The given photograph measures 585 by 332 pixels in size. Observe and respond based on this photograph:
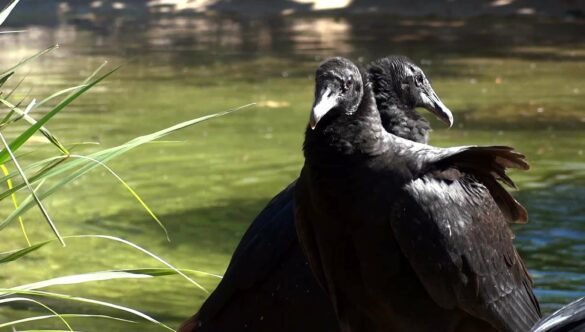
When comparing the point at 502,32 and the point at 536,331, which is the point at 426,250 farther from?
the point at 502,32

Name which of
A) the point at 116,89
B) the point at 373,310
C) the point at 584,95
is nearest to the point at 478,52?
the point at 584,95

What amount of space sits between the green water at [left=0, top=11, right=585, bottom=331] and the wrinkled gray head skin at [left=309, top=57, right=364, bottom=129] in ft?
5.00

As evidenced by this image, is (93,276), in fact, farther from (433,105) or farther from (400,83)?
(433,105)

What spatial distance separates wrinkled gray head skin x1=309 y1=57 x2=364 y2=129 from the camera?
378cm

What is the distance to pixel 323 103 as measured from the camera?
12.2 ft

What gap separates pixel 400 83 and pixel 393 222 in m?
0.73

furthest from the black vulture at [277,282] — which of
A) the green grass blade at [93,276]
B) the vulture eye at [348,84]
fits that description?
the green grass blade at [93,276]

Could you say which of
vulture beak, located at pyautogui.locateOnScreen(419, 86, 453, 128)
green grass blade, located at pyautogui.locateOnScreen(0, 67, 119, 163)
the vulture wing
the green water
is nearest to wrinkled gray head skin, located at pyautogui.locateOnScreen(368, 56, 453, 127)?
vulture beak, located at pyautogui.locateOnScreen(419, 86, 453, 128)

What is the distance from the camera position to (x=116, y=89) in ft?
42.3

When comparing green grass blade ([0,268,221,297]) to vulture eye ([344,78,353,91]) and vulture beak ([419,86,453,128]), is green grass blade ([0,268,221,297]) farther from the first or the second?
vulture beak ([419,86,453,128])

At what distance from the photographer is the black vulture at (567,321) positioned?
2639 mm

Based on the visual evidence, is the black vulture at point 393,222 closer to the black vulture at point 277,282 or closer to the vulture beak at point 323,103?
the vulture beak at point 323,103

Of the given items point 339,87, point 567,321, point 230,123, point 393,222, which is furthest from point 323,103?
point 230,123

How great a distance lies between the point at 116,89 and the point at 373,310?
9.31 meters
